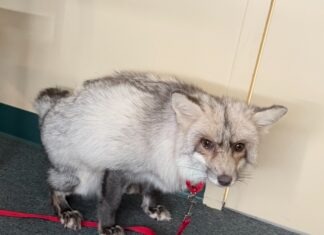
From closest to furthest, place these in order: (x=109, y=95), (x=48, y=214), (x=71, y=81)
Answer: (x=109, y=95)
(x=48, y=214)
(x=71, y=81)

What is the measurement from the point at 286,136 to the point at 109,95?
823 mm

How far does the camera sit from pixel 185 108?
1.60 m

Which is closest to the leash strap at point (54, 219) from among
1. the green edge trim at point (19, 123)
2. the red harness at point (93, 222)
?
the red harness at point (93, 222)

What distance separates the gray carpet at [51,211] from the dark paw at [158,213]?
0.02 meters

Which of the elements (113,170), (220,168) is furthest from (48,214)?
(220,168)

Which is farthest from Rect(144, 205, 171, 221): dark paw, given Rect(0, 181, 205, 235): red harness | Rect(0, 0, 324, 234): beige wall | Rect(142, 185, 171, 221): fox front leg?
Rect(0, 0, 324, 234): beige wall

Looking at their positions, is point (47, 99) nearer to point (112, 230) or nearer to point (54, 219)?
point (54, 219)

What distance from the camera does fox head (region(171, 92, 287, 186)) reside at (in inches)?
61.1

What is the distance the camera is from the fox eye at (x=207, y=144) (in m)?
1.57

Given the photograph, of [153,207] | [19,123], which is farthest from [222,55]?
[19,123]

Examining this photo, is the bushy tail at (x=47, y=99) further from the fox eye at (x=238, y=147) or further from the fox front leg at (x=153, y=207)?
the fox eye at (x=238, y=147)

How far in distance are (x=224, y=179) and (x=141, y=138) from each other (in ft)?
1.24

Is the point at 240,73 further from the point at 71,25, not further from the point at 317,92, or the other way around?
the point at 71,25

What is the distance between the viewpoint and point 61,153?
6.20 ft
